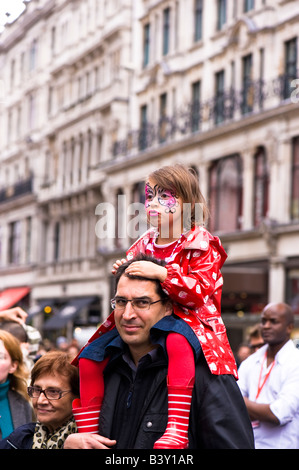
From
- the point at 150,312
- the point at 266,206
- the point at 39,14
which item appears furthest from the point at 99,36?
the point at 150,312

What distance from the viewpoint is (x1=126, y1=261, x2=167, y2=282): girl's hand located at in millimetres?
3541

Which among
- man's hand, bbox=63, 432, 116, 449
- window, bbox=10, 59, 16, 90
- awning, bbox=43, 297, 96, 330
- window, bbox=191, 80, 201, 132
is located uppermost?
window, bbox=10, 59, 16, 90

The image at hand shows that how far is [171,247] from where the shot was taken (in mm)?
3955

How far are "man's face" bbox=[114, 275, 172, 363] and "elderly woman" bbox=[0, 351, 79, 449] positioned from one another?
0.62 meters

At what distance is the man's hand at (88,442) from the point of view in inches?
134

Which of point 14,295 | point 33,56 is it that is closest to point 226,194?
point 14,295

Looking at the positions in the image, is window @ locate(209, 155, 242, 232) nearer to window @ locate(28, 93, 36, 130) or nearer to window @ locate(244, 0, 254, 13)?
window @ locate(244, 0, 254, 13)

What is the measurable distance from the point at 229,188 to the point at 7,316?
21866 millimetres

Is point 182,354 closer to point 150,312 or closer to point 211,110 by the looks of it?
point 150,312

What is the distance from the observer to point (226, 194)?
2806 cm

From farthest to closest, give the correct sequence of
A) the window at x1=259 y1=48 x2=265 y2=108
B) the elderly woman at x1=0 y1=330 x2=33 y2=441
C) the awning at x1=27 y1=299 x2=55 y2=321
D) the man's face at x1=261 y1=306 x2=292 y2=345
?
the awning at x1=27 y1=299 x2=55 y2=321 → the window at x1=259 y1=48 x2=265 y2=108 → the man's face at x1=261 y1=306 x2=292 y2=345 → the elderly woman at x1=0 y1=330 x2=33 y2=441

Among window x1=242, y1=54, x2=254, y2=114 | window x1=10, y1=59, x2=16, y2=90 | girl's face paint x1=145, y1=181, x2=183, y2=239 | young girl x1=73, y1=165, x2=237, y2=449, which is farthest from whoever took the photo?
window x1=10, y1=59, x2=16, y2=90

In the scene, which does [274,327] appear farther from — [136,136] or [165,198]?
[136,136]

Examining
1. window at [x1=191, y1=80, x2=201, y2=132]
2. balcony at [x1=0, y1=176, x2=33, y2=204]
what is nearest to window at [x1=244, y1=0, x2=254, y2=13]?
window at [x1=191, y1=80, x2=201, y2=132]
